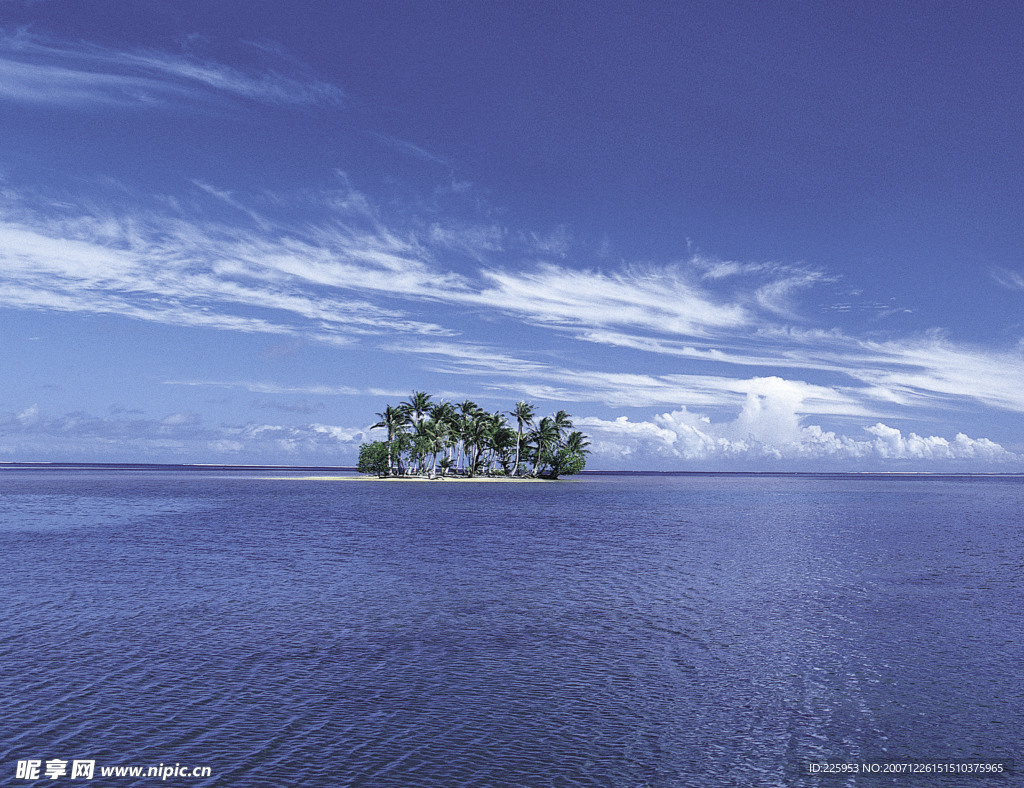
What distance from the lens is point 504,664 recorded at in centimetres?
2544

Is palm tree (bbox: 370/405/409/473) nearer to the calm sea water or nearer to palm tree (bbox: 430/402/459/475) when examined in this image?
palm tree (bbox: 430/402/459/475)

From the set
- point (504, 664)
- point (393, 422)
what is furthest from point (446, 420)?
point (504, 664)

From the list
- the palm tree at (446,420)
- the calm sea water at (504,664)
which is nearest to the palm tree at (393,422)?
the palm tree at (446,420)

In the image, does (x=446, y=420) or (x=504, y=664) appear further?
(x=446, y=420)

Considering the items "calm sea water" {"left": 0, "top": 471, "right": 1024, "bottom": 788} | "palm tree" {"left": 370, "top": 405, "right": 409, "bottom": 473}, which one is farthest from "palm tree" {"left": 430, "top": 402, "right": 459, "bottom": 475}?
"calm sea water" {"left": 0, "top": 471, "right": 1024, "bottom": 788}

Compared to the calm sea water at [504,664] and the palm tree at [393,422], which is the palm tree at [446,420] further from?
the calm sea water at [504,664]

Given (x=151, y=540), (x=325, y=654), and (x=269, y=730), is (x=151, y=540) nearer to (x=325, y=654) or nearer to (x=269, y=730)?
(x=325, y=654)

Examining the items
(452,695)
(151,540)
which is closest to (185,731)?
(452,695)

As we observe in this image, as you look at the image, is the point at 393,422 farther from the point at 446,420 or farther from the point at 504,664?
the point at 504,664

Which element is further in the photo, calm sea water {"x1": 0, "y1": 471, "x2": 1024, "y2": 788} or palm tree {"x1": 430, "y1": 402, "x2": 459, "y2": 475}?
palm tree {"x1": 430, "y1": 402, "x2": 459, "y2": 475}

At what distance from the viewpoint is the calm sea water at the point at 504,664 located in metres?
17.8

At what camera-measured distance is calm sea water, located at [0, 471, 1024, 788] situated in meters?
17.8

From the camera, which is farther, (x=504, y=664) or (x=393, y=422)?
(x=393, y=422)

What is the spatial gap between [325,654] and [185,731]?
772 cm
